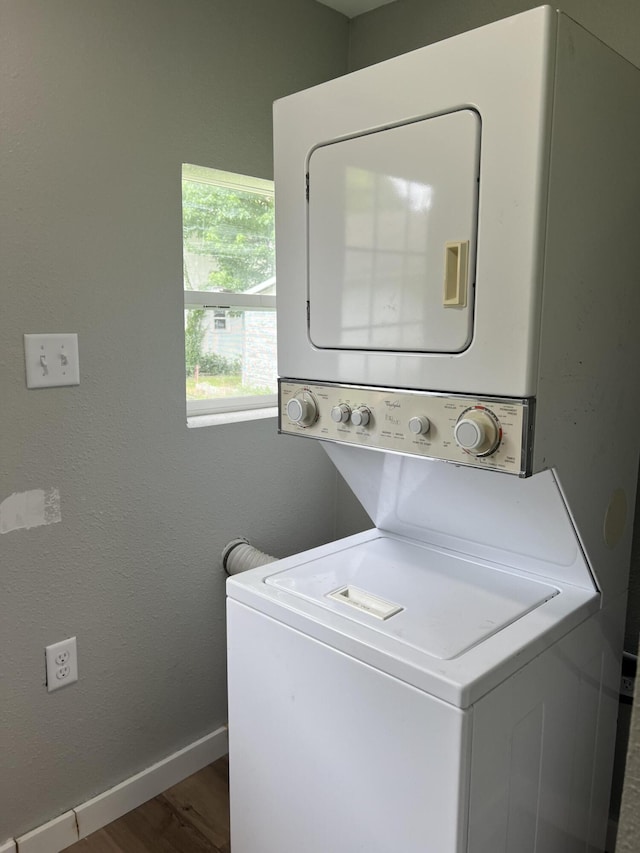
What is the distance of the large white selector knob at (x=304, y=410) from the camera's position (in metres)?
1.43

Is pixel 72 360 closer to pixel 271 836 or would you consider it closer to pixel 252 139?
pixel 252 139

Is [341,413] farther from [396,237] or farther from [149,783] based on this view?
[149,783]

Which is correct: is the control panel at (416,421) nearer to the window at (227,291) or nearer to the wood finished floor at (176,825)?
the window at (227,291)

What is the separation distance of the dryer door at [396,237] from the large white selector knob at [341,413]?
4.9 inches

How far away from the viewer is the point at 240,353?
2.29m

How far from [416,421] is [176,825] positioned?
152 cm

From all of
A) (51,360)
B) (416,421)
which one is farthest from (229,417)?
(416,421)

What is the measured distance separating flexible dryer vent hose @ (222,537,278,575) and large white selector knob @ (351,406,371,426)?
2.89 ft

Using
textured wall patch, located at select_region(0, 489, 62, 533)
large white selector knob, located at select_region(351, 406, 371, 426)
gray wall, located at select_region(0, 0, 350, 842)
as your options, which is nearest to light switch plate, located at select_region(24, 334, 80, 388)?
gray wall, located at select_region(0, 0, 350, 842)

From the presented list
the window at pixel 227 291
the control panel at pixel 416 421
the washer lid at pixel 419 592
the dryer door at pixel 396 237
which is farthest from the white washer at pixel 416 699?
the window at pixel 227 291

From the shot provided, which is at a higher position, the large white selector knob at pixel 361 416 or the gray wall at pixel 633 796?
the large white selector knob at pixel 361 416

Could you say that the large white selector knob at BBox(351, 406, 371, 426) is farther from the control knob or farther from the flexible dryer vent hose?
the flexible dryer vent hose

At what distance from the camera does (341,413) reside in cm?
136

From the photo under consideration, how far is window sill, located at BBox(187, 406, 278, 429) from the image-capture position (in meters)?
2.09
